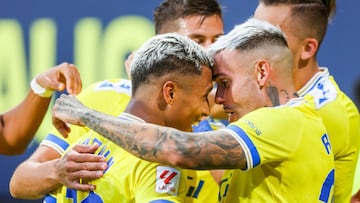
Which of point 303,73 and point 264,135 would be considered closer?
point 264,135

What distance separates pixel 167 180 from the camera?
9.39ft

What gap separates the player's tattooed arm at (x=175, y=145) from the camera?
2818 millimetres

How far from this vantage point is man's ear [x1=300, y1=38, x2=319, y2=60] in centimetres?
395

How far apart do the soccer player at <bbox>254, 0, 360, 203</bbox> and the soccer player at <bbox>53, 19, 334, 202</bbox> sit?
0.70 meters

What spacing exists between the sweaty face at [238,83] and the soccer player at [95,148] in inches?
12.7

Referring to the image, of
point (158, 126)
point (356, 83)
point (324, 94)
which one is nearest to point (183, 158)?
point (158, 126)

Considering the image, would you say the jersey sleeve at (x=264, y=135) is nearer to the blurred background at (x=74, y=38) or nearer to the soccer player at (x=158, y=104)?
the soccer player at (x=158, y=104)

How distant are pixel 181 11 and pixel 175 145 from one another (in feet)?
4.74

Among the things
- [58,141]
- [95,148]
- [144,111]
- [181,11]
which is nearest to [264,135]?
[144,111]

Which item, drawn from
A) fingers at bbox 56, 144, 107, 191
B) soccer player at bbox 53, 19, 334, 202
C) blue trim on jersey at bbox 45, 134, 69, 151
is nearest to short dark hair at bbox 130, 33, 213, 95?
soccer player at bbox 53, 19, 334, 202

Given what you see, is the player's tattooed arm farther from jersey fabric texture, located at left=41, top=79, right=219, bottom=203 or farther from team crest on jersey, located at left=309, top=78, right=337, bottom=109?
team crest on jersey, located at left=309, top=78, right=337, bottom=109

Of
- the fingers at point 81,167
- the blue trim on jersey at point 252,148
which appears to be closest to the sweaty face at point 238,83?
the blue trim on jersey at point 252,148

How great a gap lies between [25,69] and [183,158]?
3.57m

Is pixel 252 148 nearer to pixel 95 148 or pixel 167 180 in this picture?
pixel 167 180
